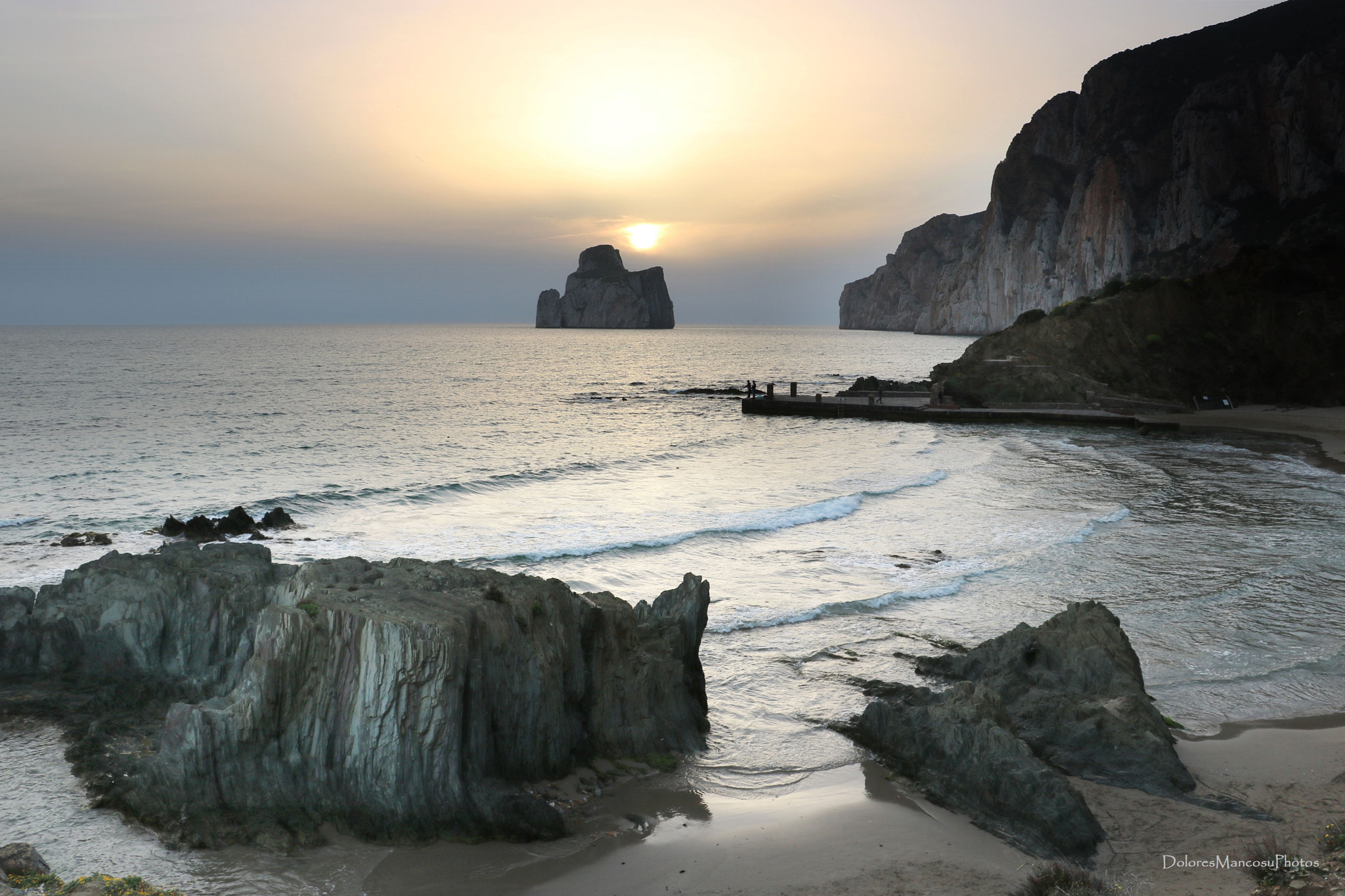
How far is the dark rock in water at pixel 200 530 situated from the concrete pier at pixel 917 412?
3749 cm

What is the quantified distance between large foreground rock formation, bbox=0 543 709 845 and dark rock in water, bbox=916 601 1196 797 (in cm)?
354

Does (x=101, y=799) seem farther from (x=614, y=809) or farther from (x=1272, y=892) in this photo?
(x=1272, y=892)

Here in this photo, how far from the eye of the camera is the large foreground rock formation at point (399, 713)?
6461mm

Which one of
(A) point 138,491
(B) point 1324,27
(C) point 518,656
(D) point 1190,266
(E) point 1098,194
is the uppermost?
(B) point 1324,27

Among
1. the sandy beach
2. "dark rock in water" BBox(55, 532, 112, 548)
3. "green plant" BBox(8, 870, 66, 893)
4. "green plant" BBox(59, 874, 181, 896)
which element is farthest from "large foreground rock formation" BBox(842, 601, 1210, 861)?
the sandy beach

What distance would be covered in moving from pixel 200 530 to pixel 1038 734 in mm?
18249

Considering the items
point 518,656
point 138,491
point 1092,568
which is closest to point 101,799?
point 518,656

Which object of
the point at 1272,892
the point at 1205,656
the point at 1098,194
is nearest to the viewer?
the point at 1272,892

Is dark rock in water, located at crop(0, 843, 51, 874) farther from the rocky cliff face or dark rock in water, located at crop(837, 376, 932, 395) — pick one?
the rocky cliff face

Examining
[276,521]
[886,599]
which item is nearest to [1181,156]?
[886,599]

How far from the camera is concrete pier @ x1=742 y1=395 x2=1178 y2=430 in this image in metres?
43.7

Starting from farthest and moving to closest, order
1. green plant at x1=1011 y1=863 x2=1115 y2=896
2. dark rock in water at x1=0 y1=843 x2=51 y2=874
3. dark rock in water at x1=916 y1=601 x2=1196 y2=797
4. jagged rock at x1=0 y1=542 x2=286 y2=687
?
jagged rock at x1=0 y1=542 x2=286 y2=687
dark rock in water at x1=916 y1=601 x2=1196 y2=797
green plant at x1=1011 y1=863 x2=1115 y2=896
dark rock in water at x1=0 y1=843 x2=51 y2=874

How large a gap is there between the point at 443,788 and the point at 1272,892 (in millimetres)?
5875

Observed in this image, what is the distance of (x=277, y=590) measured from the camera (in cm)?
753
